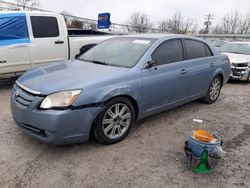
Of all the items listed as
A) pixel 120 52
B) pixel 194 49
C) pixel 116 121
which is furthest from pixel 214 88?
pixel 116 121

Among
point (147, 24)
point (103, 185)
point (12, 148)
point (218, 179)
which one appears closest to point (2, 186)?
point (12, 148)

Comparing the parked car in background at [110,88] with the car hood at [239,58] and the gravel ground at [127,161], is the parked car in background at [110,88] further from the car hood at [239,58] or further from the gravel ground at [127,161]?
the car hood at [239,58]

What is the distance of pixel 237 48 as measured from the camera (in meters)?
8.73

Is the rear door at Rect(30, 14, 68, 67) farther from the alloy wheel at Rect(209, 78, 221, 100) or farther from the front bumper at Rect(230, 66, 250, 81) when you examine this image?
the front bumper at Rect(230, 66, 250, 81)

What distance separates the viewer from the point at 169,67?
12.4 feet

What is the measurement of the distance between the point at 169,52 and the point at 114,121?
1.63m

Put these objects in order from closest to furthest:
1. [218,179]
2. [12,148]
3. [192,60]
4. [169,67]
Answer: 1. [218,179]
2. [12,148]
3. [169,67]
4. [192,60]

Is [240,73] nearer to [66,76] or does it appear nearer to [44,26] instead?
[44,26]

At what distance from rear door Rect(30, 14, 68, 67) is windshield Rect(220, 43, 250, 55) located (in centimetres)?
626

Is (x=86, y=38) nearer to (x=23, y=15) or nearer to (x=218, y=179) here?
(x=23, y=15)

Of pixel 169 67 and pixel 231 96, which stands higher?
pixel 169 67

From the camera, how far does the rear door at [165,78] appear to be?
3441 mm

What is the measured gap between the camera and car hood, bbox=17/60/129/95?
2.76 meters

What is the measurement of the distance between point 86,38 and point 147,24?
40.2 meters
